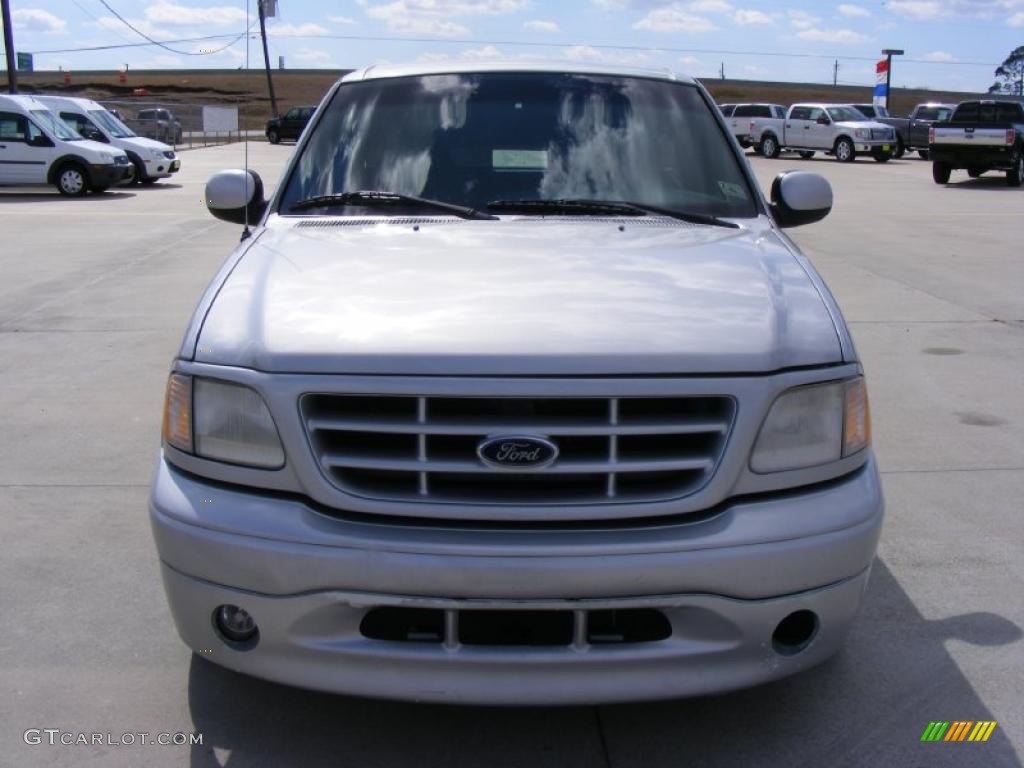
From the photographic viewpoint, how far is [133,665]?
140 inches

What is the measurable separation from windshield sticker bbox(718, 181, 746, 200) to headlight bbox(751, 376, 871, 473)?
53.6 inches

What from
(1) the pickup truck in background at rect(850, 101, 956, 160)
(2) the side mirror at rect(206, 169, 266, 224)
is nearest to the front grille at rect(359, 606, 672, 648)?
(2) the side mirror at rect(206, 169, 266, 224)

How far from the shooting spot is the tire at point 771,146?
1498 inches

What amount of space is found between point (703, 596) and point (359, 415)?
925mm

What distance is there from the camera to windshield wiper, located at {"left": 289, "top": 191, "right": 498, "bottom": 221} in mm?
3998

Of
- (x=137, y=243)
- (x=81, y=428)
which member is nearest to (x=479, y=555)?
(x=81, y=428)

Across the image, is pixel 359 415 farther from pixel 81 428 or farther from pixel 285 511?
pixel 81 428

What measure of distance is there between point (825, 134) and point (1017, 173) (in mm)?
11585

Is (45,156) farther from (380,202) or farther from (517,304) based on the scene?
(517,304)

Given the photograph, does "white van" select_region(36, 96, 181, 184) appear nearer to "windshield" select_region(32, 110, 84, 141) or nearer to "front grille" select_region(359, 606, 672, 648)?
"windshield" select_region(32, 110, 84, 141)

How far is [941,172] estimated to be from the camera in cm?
2552

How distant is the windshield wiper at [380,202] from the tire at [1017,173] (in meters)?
23.5

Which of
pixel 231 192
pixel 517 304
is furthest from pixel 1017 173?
pixel 517 304

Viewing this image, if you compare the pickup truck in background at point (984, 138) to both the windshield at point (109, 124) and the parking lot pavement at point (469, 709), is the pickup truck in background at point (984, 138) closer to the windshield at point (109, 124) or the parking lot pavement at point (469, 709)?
the parking lot pavement at point (469, 709)
